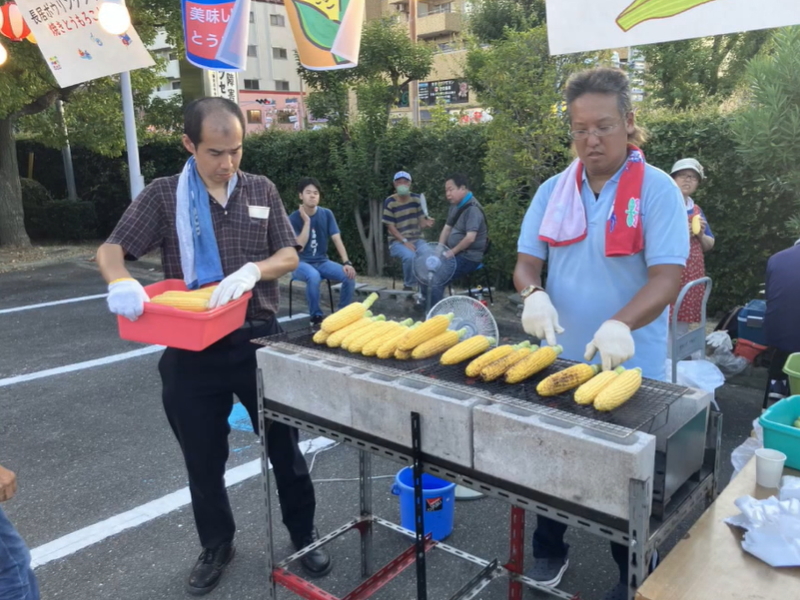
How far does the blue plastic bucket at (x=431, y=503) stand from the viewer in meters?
3.29

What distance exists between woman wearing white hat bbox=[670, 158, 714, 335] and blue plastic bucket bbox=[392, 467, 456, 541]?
2.74m

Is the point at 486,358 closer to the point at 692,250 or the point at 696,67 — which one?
the point at 692,250

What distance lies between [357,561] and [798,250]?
3.05m

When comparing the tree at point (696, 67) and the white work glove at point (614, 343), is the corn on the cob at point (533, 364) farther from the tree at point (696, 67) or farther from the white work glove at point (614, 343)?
the tree at point (696, 67)

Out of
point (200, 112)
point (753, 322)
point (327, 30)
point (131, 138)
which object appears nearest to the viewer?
point (200, 112)

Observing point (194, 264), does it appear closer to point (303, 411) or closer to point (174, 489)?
point (303, 411)

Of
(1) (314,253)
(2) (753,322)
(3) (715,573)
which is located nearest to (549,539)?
(3) (715,573)

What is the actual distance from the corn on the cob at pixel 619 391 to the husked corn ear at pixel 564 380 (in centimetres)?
12

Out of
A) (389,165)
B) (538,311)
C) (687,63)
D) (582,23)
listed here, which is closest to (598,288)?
(538,311)

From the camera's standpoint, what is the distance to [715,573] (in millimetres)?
1604

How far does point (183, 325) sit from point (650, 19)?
123 inches

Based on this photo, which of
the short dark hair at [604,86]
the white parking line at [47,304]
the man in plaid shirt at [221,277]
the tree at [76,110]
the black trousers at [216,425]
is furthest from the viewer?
the tree at [76,110]

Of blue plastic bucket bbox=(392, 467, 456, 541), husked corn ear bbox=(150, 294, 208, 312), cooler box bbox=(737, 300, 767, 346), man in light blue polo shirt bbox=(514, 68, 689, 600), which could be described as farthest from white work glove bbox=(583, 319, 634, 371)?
cooler box bbox=(737, 300, 767, 346)

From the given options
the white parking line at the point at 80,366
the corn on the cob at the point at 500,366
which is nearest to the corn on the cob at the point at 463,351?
the corn on the cob at the point at 500,366
